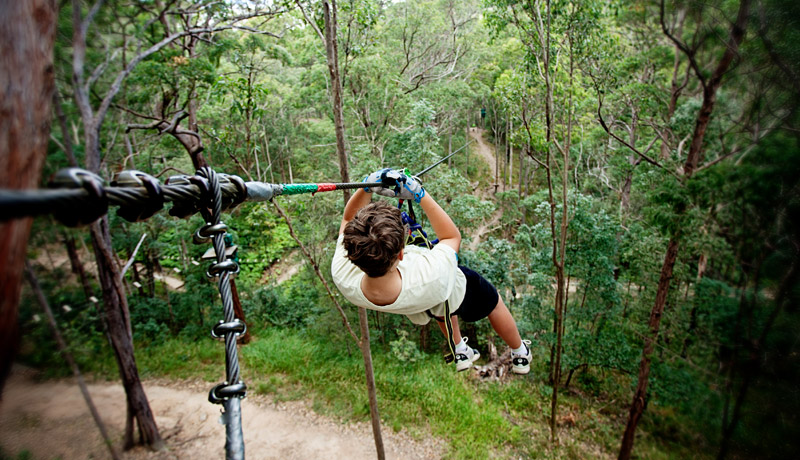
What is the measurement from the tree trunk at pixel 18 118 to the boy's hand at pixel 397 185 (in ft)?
5.35

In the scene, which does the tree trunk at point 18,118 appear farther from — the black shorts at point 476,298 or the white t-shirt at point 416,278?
the black shorts at point 476,298

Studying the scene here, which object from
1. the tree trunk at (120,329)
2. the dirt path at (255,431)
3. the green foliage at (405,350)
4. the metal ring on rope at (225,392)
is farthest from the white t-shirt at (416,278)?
the green foliage at (405,350)

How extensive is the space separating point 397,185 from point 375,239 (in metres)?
0.71

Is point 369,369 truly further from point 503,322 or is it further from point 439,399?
point 439,399

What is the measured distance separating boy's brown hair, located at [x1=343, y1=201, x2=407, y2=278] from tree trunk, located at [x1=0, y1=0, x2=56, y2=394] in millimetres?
1109

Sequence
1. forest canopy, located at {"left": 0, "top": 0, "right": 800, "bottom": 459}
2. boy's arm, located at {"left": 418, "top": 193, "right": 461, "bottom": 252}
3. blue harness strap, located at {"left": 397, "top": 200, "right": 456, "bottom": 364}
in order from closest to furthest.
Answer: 1. boy's arm, located at {"left": 418, "top": 193, "right": 461, "bottom": 252}
2. blue harness strap, located at {"left": 397, "top": 200, "right": 456, "bottom": 364}
3. forest canopy, located at {"left": 0, "top": 0, "right": 800, "bottom": 459}

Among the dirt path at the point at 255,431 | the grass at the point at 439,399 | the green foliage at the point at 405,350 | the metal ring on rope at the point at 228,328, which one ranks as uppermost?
the metal ring on rope at the point at 228,328

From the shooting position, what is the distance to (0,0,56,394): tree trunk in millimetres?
599

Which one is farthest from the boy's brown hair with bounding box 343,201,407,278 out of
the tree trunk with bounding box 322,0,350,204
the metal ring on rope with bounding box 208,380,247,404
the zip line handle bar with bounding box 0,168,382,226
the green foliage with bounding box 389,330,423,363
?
the green foliage with bounding box 389,330,423,363

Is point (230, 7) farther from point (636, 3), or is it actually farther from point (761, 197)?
point (761, 197)

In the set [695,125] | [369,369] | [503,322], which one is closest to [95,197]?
[503,322]

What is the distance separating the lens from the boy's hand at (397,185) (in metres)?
2.22

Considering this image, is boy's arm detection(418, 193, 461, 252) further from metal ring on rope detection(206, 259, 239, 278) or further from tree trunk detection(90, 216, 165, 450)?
tree trunk detection(90, 216, 165, 450)

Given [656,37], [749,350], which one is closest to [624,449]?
[749,350]
